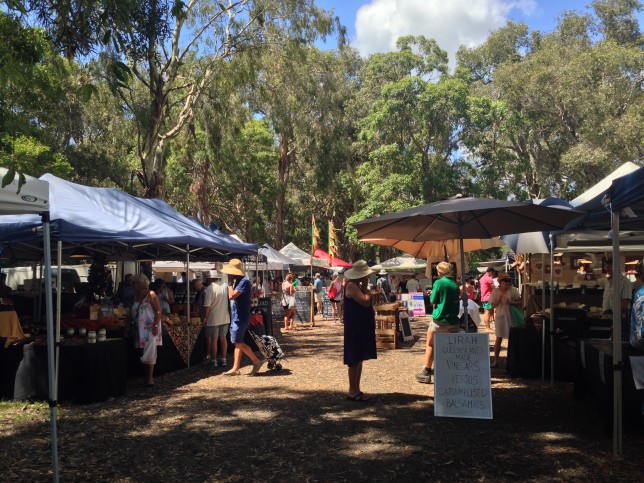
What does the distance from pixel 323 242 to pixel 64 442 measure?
118 ft

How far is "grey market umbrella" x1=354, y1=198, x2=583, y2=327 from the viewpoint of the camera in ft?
22.0

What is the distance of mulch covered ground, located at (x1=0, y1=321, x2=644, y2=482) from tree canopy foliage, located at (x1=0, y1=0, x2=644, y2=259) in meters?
10.8

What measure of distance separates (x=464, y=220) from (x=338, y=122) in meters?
26.9

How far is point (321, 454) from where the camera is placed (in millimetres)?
5461

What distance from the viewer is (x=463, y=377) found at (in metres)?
6.65

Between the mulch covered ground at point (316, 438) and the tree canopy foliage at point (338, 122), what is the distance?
1078 cm

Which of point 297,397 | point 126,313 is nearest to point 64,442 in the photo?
point 297,397

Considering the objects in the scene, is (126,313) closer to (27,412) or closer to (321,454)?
(27,412)

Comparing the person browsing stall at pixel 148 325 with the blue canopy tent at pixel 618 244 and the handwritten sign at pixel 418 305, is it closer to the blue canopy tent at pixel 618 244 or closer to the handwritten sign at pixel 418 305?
the blue canopy tent at pixel 618 244

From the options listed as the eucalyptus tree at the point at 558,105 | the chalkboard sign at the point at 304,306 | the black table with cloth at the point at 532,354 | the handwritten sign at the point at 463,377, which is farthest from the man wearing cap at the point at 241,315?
the eucalyptus tree at the point at 558,105

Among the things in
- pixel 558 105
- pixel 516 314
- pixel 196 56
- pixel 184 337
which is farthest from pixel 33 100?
pixel 558 105

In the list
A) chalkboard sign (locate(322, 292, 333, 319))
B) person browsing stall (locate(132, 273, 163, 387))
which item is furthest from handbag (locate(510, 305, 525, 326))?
chalkboard sign (locate(322, 292, 333, 319))

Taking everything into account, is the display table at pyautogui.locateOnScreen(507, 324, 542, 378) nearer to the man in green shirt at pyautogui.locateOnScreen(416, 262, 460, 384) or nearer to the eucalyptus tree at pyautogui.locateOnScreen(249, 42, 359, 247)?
the man in green shirt at pyautogui.locateOnScreen(416, 262, 460, 384)

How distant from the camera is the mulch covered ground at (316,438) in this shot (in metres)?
5.00
